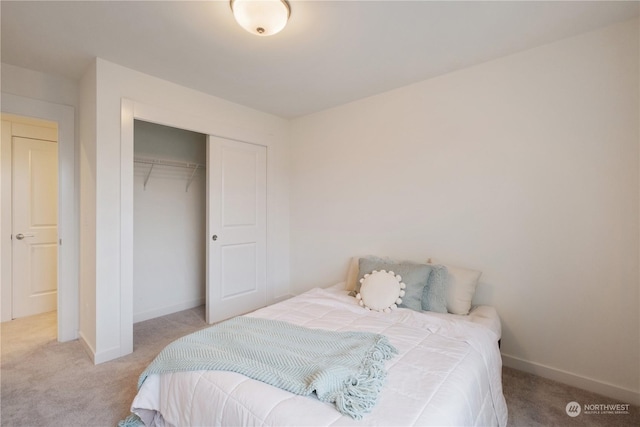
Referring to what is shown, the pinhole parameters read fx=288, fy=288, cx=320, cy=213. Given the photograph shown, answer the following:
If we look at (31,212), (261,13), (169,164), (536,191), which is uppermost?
(261,13)

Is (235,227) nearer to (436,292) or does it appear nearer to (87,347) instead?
(87,347)

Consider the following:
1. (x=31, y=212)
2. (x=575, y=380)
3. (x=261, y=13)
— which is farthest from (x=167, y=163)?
(x=575, y=380)

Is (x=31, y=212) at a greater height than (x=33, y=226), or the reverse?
(x=31, y=212)

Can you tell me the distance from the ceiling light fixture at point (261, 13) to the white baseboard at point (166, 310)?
3133 millimetres

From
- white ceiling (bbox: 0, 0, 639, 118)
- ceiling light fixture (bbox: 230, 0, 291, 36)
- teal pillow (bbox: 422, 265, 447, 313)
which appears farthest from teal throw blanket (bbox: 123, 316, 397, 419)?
white ceiling (bbox: 0, 0, 639, 118)

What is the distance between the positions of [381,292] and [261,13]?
6.30ft

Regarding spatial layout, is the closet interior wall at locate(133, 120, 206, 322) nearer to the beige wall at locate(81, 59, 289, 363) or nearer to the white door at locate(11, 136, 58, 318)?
the beige wall at locate(81, 59, 289, 363)

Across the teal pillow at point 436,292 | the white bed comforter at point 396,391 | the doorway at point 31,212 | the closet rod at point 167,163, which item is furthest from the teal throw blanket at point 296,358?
the doorway at point 31,212

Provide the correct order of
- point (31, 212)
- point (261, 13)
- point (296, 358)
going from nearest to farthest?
point (296, 358), point (261, 13), point (31, 212)

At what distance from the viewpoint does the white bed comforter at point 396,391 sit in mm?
1028

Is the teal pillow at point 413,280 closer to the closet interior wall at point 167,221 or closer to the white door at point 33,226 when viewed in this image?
the closet interior wall at point 167,221

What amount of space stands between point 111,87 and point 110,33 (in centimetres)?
51

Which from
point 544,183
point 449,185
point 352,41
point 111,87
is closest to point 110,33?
point 111,87

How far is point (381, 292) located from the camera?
212cm
